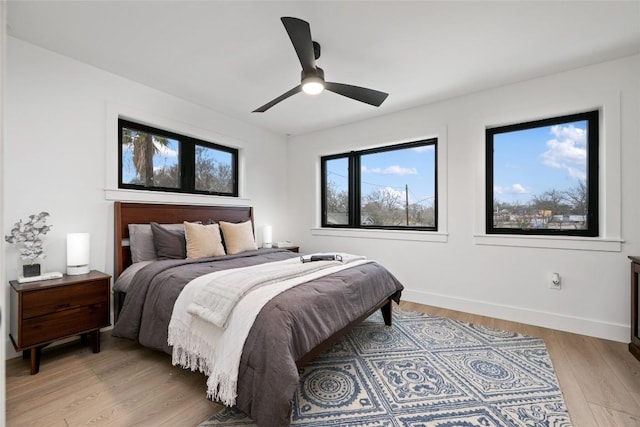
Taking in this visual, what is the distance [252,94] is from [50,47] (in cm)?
174

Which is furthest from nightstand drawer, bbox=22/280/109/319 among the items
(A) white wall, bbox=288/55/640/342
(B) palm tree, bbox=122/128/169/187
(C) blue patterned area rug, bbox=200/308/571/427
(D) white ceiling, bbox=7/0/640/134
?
(A) white wall, bbox=288/55/640/342

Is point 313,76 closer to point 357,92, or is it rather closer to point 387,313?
point 357,92

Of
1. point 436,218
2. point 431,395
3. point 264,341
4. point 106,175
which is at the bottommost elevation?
point 431,395

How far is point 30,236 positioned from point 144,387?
1498 mm

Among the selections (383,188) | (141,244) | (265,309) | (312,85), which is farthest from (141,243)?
(383,188)

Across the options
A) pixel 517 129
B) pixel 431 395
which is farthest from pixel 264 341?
pixel 517 129

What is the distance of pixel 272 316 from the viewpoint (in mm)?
1566

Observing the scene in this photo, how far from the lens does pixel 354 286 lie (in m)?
2.21

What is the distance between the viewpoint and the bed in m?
1.43

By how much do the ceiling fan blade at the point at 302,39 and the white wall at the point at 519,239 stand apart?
209 centimetres

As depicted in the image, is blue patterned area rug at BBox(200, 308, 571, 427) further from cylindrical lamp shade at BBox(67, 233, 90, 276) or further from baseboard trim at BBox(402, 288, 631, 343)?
cylindrical lamp shade at BBox(67, 233, 90, 276)

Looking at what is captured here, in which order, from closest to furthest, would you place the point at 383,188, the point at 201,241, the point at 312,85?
the point at 312,85 < the point at 201,241 < the point at 383,188

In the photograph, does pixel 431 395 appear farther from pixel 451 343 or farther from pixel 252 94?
pixel 252 94

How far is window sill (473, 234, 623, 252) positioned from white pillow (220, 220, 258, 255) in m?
2.66
